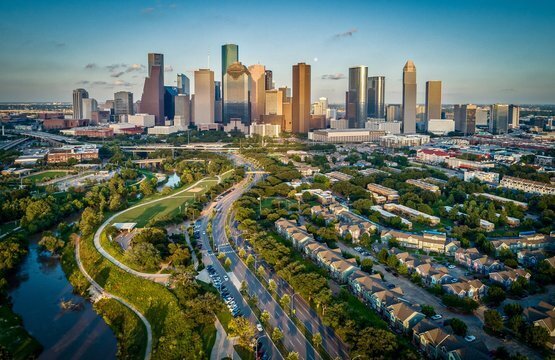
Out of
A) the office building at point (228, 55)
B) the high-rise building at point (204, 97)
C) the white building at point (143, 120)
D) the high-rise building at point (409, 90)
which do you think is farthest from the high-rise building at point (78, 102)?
the high-rise building at point (409, 90)

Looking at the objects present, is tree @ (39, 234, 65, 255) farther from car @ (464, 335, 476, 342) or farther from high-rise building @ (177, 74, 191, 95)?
high-rise building @ (177, 74, 191, 95)

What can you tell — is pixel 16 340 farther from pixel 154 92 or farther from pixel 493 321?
pixel 154 92

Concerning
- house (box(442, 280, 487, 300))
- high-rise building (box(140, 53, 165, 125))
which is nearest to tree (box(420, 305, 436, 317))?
house (box(442, 280, 487, 300))

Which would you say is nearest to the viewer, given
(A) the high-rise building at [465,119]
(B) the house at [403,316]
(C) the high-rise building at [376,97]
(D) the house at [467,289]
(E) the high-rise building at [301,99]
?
(B) the house at [403,316]

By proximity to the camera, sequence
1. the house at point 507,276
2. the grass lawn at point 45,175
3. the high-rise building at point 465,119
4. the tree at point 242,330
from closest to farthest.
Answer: the tree at point 242,330
the house at point 507,276
the grass lawn at point 45,175
the high-rise building at point 465,119

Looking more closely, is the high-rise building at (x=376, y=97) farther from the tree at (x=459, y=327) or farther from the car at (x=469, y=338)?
the car at (x=469, y=338)

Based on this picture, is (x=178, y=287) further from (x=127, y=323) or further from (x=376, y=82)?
Answer: (x=376, y=82)

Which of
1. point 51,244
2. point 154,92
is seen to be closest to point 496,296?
point 51,244
